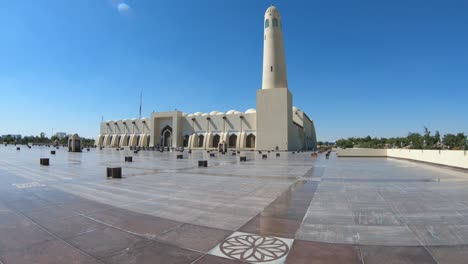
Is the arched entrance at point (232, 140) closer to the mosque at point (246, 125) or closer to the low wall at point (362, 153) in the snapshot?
the mosque at point (246, 125)

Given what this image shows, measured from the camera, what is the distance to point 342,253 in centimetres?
316

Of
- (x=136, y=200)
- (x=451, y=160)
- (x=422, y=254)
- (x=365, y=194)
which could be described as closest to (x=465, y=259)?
(x=422, y=254)

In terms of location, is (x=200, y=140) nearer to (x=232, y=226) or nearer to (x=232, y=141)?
(x=232, y=141)

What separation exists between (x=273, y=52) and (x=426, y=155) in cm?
4065

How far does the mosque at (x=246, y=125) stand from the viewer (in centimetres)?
5344

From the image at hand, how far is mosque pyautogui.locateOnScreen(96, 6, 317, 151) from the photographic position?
53.4 metres

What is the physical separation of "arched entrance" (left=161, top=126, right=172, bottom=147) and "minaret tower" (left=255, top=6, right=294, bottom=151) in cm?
3312

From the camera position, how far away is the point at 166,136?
256 ft

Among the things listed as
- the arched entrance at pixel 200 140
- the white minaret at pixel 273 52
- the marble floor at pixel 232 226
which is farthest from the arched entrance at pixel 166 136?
the marble floor at pixel 232 226

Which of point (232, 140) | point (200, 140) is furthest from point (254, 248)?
point (200, 140)

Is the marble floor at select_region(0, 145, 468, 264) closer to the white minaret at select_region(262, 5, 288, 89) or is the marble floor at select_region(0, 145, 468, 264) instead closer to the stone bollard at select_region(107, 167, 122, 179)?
the stone bollard at select_region(107, 167, 122, 179)

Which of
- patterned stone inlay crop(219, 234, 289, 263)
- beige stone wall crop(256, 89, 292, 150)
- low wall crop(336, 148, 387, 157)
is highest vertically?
beige stone wall crop(256, 89, 292, 150)

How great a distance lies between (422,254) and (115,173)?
9.84 meters

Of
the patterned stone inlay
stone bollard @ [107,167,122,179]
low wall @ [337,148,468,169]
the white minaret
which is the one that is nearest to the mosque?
the white minaret
